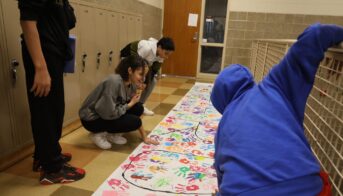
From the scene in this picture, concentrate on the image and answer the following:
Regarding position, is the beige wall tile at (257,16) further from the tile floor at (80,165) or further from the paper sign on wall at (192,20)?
the tile floor at (80,165)

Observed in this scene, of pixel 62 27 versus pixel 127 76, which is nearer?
pixel 62 27

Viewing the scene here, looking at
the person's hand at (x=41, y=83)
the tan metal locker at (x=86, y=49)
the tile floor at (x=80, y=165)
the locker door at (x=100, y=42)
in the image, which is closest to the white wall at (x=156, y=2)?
the locker door at (x=100, y=42)

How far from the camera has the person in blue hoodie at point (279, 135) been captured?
705 mm

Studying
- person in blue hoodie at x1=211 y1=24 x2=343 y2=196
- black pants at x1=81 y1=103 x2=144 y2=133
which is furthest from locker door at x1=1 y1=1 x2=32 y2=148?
person in blue hoodie at x1=211 y1=24 x2=343 y2=196

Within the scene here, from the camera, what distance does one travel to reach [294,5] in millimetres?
5223

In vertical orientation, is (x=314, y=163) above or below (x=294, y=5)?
below

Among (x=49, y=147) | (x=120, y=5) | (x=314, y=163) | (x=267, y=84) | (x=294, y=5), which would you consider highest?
(x=294, y=5)

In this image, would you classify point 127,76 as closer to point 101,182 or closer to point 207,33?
point 101,182

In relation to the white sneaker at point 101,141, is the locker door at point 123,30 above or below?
above

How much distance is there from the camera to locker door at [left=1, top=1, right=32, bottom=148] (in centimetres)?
172

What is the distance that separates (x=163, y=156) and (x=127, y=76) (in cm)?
69

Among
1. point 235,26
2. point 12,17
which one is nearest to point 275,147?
point 12,17

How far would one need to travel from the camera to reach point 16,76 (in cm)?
181

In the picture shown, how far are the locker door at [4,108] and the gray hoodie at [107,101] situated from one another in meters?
0.52
